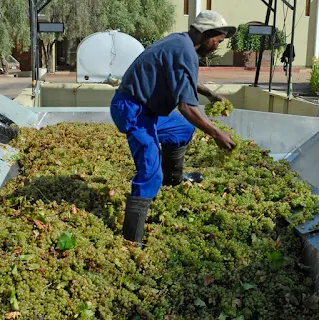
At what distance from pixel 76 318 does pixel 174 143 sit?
171 cm

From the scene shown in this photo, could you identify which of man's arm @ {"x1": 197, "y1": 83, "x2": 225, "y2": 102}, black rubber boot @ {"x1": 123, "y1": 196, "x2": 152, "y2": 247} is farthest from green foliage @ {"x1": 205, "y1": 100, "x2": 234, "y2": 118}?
black rubber boot @ {"x1": 123, "y1": 196, "x2": 152, "y2": 247}

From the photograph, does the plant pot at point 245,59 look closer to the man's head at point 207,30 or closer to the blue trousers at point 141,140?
the man's head at point 207,30

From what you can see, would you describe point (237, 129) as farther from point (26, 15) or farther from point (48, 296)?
point (26, 15)

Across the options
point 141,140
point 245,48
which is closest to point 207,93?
point 141,140

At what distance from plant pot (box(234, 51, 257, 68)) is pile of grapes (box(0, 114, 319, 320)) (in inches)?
1166

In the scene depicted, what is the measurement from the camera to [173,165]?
173 inches

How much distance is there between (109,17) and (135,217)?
90.5 feet

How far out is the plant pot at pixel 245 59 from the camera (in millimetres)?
33594

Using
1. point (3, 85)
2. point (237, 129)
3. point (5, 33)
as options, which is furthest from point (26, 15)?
point (237, 129)

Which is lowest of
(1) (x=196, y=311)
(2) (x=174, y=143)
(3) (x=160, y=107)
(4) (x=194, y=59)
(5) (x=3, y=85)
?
(5) (x=3, y=85)

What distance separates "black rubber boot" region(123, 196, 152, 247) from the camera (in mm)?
3631

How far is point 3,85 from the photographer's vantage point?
23.7 metres

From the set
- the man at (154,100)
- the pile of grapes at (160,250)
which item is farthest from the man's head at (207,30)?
the pile of grapes at (160,250)

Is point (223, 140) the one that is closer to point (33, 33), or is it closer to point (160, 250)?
point (160, 250)
